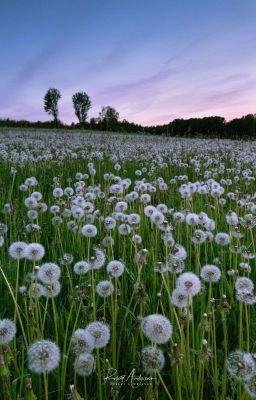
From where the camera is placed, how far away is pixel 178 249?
2635mm

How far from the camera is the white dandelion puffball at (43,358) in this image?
155 cm

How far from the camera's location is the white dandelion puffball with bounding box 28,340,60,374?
155 cm

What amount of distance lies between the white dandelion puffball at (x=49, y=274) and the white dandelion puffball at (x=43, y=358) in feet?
1.68

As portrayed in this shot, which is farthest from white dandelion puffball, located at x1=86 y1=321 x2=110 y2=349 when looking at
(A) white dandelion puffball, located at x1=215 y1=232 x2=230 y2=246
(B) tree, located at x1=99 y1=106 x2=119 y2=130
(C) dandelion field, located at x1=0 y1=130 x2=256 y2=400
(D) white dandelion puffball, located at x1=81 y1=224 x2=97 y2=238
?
(B) tree, located at x1=99 y1=106 x2=119 y2=130

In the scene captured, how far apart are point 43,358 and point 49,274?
1.89 ft

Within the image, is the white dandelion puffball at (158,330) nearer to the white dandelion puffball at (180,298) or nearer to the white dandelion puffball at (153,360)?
the white dandelion puffball at (153,360)

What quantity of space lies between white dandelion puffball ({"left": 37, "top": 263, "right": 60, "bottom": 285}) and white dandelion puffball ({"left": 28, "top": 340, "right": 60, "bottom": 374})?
512 mm

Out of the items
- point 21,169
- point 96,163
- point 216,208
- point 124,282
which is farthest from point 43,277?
point 96,163

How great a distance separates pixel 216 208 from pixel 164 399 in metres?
3.09

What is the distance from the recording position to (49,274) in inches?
82.3

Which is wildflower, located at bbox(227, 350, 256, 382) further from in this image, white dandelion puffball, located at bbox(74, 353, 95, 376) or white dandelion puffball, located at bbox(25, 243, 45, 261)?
white dandelion puffball, located at bbox(25, 243, 45, 261)

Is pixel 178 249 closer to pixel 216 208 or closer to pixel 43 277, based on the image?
pixel 43 277


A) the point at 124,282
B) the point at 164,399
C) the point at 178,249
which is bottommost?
the point at 164,399

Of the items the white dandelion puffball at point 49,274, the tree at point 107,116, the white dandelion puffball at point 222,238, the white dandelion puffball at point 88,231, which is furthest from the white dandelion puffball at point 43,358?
the tree at point 107,116
